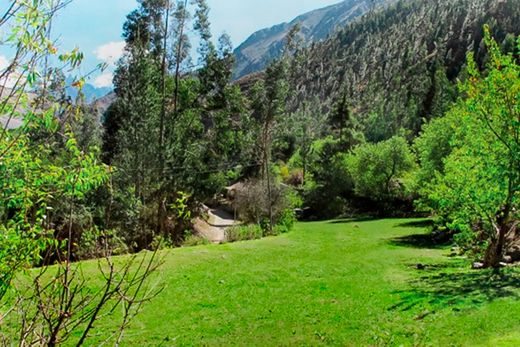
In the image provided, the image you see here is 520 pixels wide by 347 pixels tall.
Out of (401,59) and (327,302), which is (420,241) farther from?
(401,59)

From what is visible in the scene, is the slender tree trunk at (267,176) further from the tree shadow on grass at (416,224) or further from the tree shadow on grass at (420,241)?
the tree shadow on grass at (416,224)

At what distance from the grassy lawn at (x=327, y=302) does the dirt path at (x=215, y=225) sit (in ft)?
46.0

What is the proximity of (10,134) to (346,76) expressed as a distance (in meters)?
153

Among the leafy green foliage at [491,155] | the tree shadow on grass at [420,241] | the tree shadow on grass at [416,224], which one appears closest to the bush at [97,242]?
the leafy green foliage at [491,155]

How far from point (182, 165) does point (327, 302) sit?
24.0 metres

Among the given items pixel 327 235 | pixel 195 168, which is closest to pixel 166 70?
pixel 195 168

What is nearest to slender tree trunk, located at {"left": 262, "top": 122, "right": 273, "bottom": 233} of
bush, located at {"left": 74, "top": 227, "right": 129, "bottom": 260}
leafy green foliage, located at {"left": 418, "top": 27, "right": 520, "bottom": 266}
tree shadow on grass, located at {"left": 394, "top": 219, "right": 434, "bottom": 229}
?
tree shadow on grass, located at {"left": 394, "top": 219, "right": 434, "bottom": 229}

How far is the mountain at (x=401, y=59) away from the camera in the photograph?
97.6m

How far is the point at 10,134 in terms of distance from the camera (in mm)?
3920

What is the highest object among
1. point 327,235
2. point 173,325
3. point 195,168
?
point 195,168

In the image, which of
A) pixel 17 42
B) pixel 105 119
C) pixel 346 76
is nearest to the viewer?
pixel 17 42

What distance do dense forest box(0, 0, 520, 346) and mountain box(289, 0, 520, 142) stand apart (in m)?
6.40

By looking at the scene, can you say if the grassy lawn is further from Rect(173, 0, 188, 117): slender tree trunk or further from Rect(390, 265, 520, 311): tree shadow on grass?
Rect(173, 0, 188, 117): slender tree trunk

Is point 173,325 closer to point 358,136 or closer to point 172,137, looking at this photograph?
point 172,137
